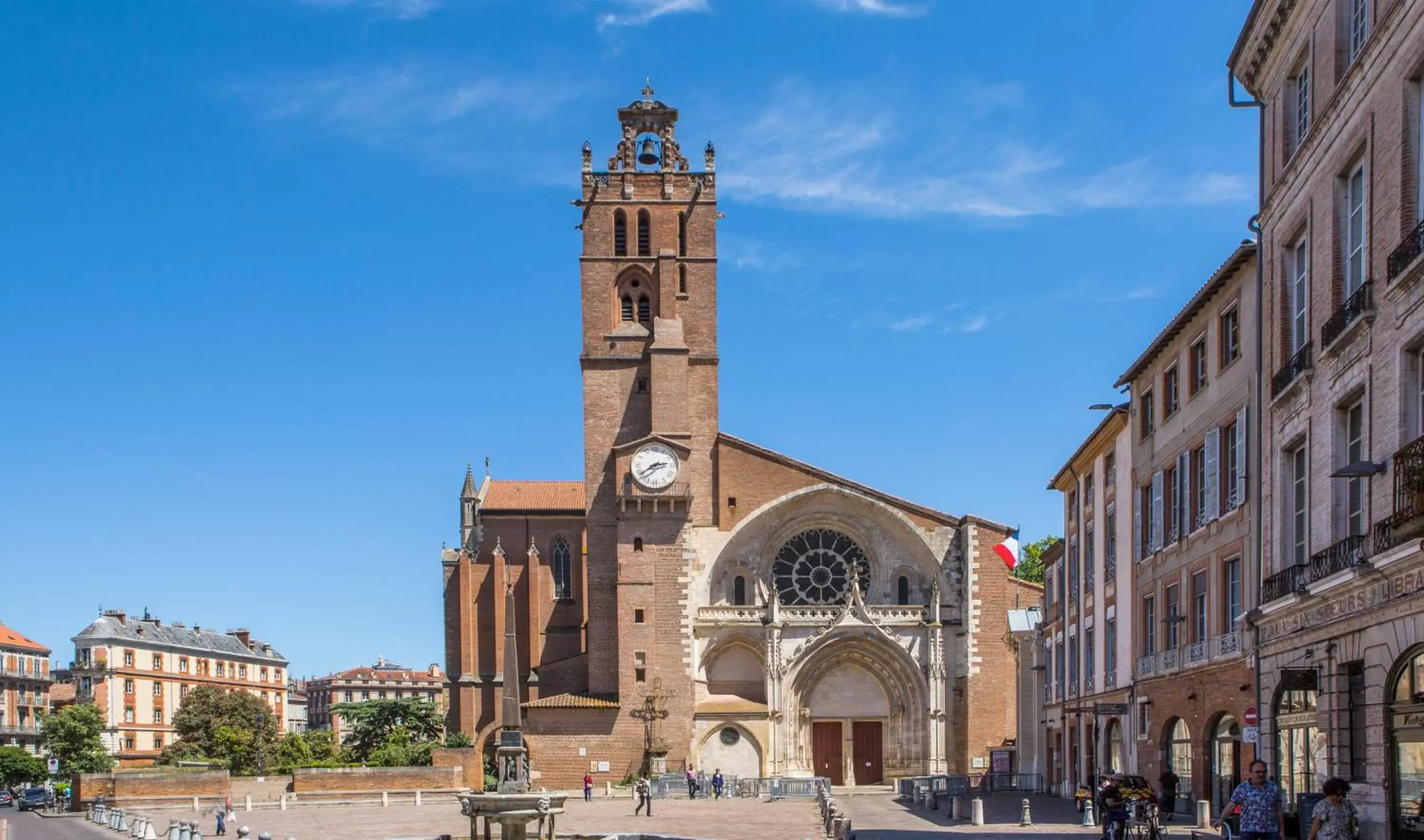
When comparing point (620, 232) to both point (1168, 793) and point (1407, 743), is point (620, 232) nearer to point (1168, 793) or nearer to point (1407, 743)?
point (1168, 793)

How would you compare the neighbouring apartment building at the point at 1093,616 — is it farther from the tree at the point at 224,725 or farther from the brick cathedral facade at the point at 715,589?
the tree at the point at 224,725

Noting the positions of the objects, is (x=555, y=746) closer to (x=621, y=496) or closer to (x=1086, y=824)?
(x=621, y=496)

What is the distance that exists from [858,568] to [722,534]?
5.70m

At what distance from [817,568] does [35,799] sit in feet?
121

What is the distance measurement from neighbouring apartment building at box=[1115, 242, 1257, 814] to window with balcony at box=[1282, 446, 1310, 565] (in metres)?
2.26

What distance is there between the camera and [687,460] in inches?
2413

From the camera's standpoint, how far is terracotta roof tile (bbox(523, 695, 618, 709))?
194 feet

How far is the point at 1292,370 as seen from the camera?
2123 centimetres

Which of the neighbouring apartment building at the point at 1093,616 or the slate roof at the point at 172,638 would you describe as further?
the slate roof at the point at 172,638

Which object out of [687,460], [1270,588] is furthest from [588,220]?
[1270,588]

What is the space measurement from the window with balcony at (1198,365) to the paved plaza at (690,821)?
8441mm

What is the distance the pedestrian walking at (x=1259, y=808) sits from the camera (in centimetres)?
1666

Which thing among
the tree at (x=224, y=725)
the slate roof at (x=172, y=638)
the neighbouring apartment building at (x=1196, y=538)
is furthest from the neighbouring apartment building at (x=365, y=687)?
the neighbouring apartment building at (x=1196, y=538)

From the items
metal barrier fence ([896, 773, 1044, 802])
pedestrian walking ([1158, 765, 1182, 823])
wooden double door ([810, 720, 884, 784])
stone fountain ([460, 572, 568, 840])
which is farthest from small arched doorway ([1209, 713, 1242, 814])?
wooden double door ([810, 720, 884, 784])
